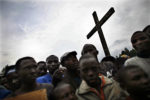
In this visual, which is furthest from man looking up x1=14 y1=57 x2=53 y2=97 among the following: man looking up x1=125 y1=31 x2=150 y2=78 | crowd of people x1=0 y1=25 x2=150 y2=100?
man looking up x1=125 y1=31 x2=150 y2=78

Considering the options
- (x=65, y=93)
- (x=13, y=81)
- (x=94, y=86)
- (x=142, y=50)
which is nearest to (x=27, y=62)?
(x=13, y=81)

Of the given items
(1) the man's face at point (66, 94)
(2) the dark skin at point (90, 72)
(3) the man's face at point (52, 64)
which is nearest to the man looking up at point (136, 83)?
(2) the dark skin at point (90, 72)

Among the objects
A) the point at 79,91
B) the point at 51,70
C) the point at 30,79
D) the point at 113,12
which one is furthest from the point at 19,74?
the point at 113,12

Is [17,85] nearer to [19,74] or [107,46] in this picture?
[19,74]

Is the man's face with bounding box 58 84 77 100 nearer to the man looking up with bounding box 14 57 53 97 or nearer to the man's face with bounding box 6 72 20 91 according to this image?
the man looking up with bounding box 14 57 53 97

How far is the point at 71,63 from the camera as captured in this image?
318 centimetres

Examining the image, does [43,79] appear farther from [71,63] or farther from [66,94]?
[66,94]

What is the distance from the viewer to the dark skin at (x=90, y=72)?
215 centimetres

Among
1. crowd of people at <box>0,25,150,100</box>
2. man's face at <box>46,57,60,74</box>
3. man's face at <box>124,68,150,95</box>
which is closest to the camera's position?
man's face at <box>124,68,150,95</box>

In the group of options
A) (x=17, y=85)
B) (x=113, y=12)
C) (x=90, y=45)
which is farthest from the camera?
(x=113, y=12)

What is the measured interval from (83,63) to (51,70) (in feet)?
6.99

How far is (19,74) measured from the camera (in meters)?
2.30

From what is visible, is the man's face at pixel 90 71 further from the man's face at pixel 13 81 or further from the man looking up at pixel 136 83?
the man's face at pixel 13 81

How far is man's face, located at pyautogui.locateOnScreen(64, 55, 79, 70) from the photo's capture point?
3156 mm
